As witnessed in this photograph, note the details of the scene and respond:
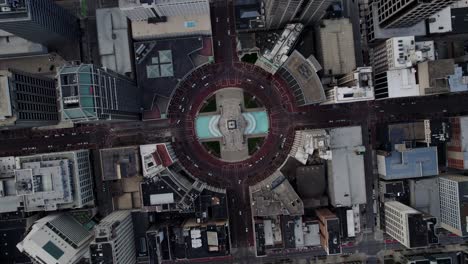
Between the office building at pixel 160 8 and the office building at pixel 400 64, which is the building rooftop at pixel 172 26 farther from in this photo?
the office building at pixel 400 64

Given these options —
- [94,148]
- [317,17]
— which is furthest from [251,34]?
[94,148]

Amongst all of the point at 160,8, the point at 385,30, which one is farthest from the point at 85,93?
the point at 385,30

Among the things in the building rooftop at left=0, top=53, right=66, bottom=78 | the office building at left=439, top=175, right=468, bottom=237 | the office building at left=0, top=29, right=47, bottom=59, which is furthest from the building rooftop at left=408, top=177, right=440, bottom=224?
the office building at left=0, top=29, right=47, bottom=59

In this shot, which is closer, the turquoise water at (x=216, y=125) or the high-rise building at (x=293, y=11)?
the high-rise building at (x=293, y=11)

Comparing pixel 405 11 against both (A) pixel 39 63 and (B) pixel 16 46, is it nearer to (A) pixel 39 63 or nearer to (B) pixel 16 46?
(A) pixel 39 63

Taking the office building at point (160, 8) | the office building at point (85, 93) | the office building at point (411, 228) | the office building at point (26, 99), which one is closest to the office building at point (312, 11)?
the office building at point (160, 8)

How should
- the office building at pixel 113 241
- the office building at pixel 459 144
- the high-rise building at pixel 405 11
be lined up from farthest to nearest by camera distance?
the office building at pixel 459 144 → the office building at pixel 113 241 → the high-rise building at pixel 405 11
